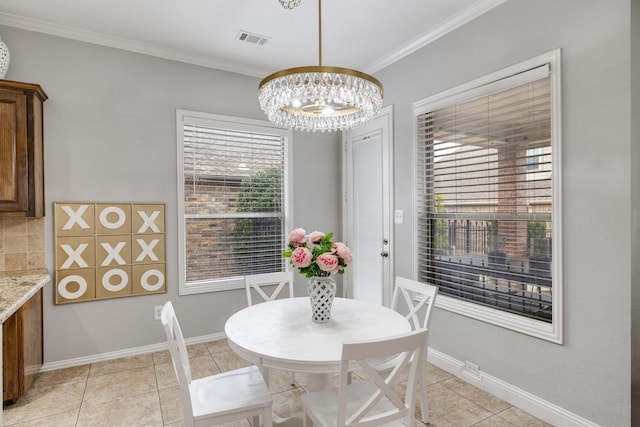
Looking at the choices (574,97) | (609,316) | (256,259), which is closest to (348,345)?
(609,316)

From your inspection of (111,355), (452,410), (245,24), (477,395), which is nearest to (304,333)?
(452,410)

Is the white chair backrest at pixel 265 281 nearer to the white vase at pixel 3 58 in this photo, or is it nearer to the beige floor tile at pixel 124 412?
the beige floor tile at pixel 124 412

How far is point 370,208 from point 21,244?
3.05 m

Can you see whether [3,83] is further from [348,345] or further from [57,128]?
[348,345]

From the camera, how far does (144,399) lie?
2.43 meters

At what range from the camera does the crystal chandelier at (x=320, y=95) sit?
72.3 inches

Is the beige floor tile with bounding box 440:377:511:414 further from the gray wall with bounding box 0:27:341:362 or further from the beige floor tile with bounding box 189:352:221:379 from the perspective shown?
the gray wall with bounding box 0:27:341:362

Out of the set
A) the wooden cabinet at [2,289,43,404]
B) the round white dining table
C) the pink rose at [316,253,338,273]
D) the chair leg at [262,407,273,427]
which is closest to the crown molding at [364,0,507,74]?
the pink rose at [316,253,338,273]

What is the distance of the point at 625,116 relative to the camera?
1794 millimetres

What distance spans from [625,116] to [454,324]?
175 cm

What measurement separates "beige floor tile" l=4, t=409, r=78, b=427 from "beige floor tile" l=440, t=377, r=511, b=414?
251cm

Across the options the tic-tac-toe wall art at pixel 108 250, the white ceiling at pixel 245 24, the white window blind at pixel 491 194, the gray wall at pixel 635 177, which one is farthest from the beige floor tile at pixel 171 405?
the white ceiling at pixel 245 24


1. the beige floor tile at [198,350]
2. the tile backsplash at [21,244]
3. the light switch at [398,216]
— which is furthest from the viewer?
the light switch at [398,216]

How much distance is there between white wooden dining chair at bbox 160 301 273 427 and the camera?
1499 millimetres
